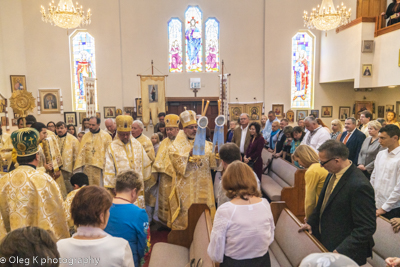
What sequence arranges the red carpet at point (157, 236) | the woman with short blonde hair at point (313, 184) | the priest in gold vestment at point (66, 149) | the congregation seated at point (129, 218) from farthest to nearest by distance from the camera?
the priest in gold vestment at point (66, 149) < the red carpet at point (157, 236) < the woman with short blonde hair at point (313, 184) < the congregation seated at point (129, 218)

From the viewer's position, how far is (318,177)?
2.91 meters

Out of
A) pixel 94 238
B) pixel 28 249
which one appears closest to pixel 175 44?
pixel 94 238

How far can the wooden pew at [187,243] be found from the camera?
3145 mm

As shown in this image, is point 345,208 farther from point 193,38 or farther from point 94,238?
point 193,38

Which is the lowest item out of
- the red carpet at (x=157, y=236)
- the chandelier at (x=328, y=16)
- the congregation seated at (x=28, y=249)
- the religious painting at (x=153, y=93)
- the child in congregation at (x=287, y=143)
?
the red carpet at (x=157, y=236)

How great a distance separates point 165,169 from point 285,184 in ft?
8.67

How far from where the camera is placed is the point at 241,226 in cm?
200

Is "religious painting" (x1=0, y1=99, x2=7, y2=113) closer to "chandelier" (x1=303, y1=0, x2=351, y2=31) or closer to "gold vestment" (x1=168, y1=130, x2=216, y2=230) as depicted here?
"gold vestment" (x1=168, y1=130, x2=216, y2=230)

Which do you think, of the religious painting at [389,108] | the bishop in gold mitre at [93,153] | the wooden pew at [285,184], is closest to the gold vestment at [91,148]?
the bishop in gold mitre at [93,153]

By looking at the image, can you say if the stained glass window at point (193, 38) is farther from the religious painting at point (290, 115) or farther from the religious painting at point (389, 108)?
the religious painting at point (389, 108)

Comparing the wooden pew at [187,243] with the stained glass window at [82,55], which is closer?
the wooden pew at [187,243]

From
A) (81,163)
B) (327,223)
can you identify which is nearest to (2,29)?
(81,163)

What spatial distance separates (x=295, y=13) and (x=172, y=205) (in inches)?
482

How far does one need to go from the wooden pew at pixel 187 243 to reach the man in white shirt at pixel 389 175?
1.99m
